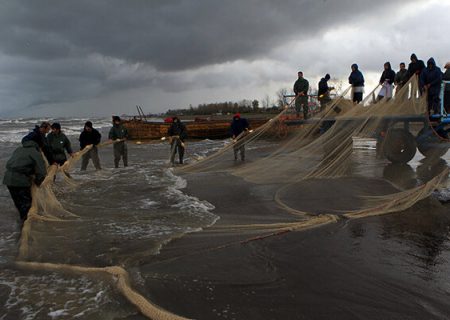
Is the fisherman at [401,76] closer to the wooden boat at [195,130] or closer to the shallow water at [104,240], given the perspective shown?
the shallow water at [104,240]

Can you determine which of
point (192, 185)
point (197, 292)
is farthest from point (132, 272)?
point (192, 185)

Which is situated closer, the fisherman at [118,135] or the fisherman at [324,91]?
the fisherman at [324,91]

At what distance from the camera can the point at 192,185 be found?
904 cm

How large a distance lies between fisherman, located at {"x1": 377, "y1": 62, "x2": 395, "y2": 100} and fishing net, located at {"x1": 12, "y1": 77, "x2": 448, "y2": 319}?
841 millimetres

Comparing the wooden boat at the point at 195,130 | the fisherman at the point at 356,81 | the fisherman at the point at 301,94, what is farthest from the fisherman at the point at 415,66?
the wooden boat at the point at 195,130

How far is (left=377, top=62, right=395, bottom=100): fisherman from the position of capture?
1027cm

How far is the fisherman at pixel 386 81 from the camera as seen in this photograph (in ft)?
33.7

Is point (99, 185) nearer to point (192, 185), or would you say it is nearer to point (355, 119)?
point (192, 185)

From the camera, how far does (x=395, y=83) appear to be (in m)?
10.8

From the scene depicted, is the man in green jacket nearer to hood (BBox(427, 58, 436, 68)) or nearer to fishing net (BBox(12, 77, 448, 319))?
fishing net (BBox(12, 77, 448, 319))

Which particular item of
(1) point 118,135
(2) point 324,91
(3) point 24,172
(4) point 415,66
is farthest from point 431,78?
(1) point 118,135

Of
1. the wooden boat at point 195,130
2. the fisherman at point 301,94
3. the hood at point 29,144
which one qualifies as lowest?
the wooden boat at point 195,130

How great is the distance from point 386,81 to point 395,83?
41cm

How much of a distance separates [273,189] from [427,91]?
4.64 metres
